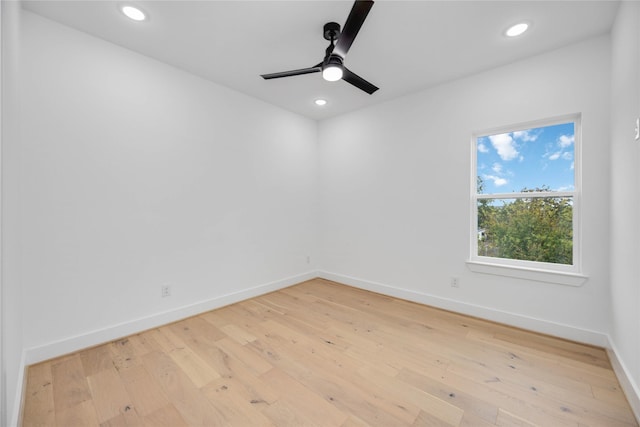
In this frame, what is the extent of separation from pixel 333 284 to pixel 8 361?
10.6ft

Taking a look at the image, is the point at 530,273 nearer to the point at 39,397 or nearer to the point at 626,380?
the point at 626,380

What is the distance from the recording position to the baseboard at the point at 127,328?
2011 mm

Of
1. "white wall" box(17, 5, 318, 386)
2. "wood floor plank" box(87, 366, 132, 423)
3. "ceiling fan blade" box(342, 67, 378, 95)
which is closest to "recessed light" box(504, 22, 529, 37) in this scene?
"ceiling fan blade" box(342, 67, 378, 95)

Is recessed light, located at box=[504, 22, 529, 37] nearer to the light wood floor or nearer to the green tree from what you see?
the green tree

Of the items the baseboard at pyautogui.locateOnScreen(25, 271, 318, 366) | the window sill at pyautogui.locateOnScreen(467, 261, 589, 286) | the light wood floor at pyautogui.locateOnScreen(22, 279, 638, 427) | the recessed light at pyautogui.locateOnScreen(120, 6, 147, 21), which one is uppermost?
the recessed light at pyautogui.locateOnScreen(120, 6, 147, 21)

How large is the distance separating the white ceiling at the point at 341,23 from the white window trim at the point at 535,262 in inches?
25.6

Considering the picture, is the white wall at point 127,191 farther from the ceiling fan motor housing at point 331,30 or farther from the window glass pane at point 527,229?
the window glass pane at point 527,229

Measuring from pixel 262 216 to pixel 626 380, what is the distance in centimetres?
346

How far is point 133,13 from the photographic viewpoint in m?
1.98

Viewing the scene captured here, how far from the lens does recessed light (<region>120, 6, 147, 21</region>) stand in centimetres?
193

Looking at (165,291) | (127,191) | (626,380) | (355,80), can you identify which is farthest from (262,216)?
(626,380)

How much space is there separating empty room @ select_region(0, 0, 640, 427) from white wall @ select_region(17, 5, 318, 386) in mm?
16

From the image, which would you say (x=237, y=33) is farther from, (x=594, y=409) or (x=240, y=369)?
(x=594, y=409)

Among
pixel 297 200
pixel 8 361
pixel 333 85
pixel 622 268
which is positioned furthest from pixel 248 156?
pixel 622 268
